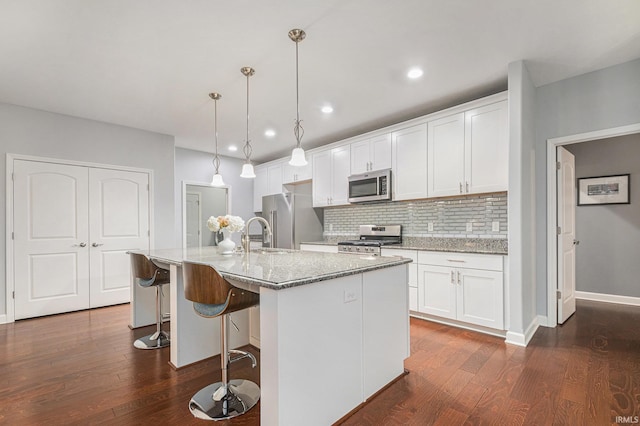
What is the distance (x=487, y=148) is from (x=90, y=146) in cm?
495

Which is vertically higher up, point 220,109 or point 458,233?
point 220,109

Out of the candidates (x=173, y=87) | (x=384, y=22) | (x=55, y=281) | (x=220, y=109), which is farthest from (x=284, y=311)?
(x=55, y=281)

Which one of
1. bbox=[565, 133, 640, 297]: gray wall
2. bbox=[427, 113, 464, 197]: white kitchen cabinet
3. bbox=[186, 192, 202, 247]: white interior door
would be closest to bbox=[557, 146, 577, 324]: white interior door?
bbox=[427, 113, 464, 197]: white kitchen cabinet

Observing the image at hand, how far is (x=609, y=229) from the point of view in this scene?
4.19m

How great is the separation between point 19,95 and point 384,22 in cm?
394

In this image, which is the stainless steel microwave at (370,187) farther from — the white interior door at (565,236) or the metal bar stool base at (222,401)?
the metal bar stool base at (222,401)

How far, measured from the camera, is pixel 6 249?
142 inches

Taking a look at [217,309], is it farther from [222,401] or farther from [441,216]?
[441,216]

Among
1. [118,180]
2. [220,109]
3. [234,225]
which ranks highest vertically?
[220,109]

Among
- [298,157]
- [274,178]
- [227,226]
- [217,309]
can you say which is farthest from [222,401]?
[274,178]

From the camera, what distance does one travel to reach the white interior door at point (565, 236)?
3.23 meters

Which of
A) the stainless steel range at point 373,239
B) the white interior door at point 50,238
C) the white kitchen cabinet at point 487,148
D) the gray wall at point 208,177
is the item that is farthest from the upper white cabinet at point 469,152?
the white interior door at point 50,238

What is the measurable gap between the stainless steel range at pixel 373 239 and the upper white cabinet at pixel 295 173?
4.48 ft

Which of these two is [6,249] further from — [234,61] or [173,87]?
[234,61]
